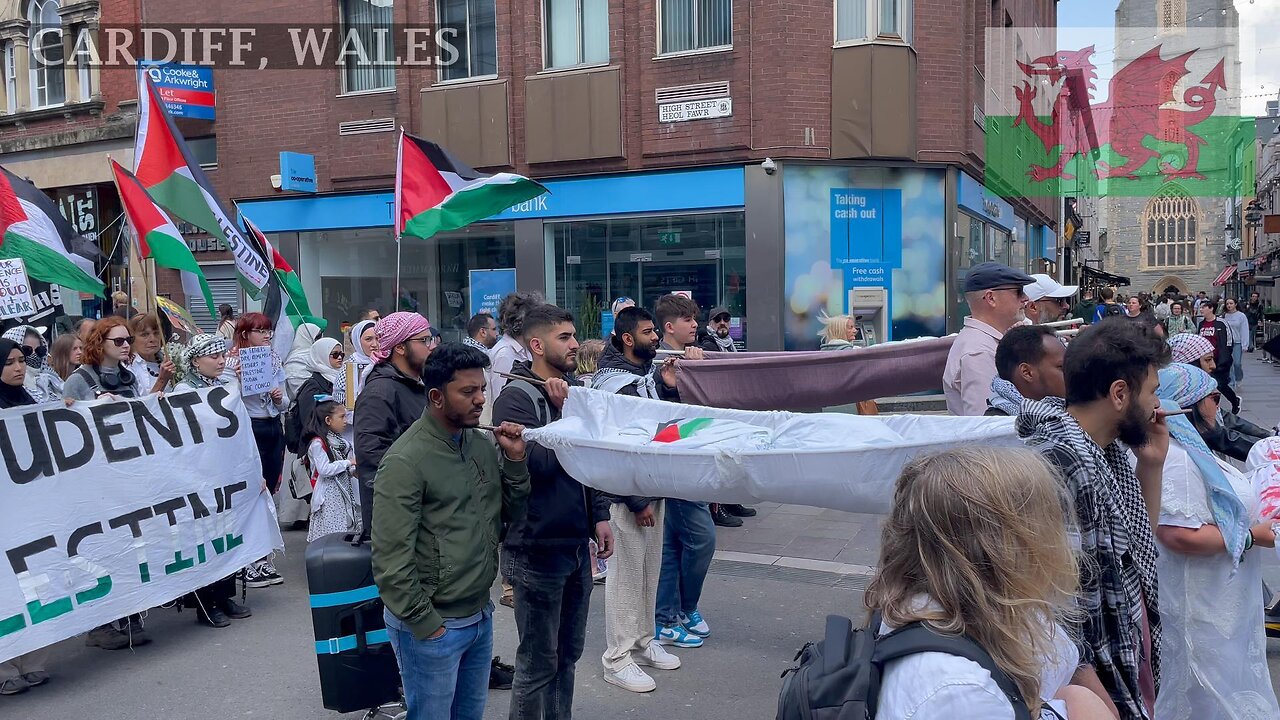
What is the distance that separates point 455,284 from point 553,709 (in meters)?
13.8

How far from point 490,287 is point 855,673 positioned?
50.8 ft

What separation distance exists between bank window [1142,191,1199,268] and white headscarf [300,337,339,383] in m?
85.4

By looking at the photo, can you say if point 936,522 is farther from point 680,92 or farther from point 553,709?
point 680,92

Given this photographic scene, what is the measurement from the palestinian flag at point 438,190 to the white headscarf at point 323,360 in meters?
1.59

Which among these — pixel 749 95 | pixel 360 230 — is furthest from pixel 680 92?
pixel 360 230

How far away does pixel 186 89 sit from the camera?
59.1 feet

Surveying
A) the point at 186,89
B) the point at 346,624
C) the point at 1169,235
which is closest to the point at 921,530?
the point at 346,624

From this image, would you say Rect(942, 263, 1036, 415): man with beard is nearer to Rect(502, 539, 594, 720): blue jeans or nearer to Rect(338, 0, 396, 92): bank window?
Rect(502, 539, 594, 720): blue jeans

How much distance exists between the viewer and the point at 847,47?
1434cm

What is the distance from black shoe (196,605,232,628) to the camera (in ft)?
20.5

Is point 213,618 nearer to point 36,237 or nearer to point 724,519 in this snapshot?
point 36,237

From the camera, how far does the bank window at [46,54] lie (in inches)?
838

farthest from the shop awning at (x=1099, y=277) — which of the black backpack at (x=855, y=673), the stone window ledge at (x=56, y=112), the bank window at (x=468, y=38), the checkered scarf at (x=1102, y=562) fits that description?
the black backpack at (x=855, y=673)

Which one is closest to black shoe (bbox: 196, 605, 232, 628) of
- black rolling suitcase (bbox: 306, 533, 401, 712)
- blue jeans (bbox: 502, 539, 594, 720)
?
black rolling suitcase (bbox: 306, 533, 401, 712)
